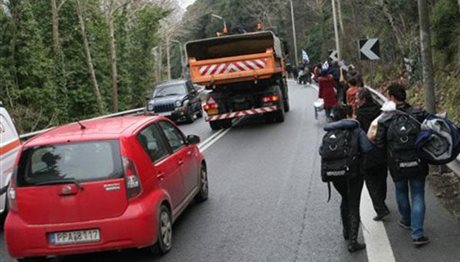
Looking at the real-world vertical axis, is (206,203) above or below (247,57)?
below

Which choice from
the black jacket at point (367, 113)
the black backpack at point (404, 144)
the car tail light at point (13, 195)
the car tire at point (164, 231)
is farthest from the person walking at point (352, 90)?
the car tail light at point (13, 195)

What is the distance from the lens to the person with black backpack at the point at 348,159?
591 cm

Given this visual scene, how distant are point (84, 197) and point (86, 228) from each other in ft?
1.01

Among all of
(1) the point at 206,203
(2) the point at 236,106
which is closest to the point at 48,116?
(2) the point at 236,106

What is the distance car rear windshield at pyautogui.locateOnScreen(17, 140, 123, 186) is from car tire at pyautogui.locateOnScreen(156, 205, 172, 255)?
77 cm

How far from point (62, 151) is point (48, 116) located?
18.2 metres

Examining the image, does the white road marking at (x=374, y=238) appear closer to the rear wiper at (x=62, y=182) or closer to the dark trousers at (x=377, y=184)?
the dark trousers at (x=377, y=184)

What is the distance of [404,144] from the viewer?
19.4 feet

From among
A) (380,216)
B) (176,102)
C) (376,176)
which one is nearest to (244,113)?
(176,102)

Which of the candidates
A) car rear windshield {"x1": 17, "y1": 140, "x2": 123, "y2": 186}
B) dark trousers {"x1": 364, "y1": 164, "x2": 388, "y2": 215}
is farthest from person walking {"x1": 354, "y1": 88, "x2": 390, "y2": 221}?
car rear windshield {"x1": 17, "y1": 140, "x2": 123, "y2": 186}

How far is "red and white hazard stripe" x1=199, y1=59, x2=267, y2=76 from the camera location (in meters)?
17.4

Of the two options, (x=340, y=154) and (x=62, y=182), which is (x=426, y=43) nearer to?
(x=340, y=154)

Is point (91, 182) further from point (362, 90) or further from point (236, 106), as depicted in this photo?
point (236, 106)

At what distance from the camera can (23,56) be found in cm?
2264
